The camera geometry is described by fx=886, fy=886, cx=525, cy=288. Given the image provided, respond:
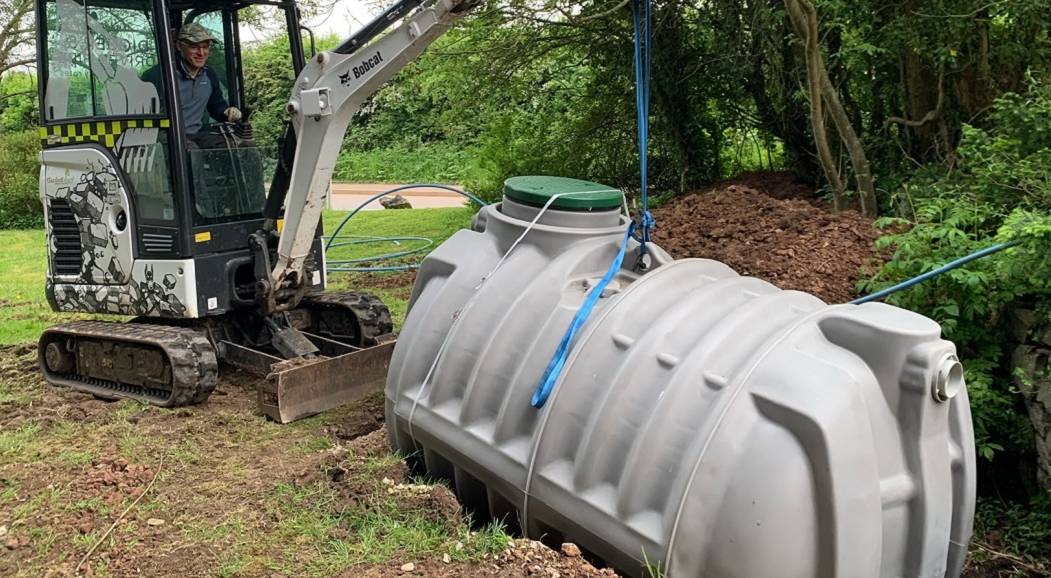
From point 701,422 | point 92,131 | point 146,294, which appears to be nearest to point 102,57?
point 92,131

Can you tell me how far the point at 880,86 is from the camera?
7.80 meters

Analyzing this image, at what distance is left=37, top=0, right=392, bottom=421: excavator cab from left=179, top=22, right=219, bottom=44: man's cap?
0.09m

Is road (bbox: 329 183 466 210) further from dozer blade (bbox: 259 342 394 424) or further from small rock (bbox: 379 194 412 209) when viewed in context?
dozer blade (bbox: 259 342 394 424)

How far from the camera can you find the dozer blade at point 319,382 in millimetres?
5551

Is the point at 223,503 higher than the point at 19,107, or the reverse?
the point at 19,107

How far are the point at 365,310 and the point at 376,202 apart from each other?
13742 millimetres

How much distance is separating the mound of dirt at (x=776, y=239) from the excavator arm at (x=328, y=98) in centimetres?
226

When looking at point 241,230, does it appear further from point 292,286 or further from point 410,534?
point 410,534

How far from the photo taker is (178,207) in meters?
5.79

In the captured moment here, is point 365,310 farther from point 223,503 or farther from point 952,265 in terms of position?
point 952,265

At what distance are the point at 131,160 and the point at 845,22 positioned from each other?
539cm

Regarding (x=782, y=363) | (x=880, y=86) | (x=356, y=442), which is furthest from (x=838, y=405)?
(x=880, y=86)

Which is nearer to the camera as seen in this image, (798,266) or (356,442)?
(356,442)

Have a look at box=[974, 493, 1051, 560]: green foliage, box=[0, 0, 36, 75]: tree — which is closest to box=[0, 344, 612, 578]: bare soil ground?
box=[974, 493, 1051, 560]: green foliage
